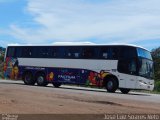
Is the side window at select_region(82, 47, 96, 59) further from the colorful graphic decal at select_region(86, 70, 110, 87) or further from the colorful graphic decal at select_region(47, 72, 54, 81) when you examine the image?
the colorful graphic decal at select_region(47, 72, 54, 81)

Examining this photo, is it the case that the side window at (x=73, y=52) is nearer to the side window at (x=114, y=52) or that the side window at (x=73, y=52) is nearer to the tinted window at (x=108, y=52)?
the tinted window at (x=108, y=52)

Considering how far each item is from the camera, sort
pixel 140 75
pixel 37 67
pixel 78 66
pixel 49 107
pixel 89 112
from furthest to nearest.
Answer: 1. pixel 37 67
2. pixel 78 66
3. pixel 140 75
4. pixel 49 107
5. pixel 89 112

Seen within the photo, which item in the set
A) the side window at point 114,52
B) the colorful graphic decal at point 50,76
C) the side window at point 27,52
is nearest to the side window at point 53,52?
the colorful graphic decal at point 50,76

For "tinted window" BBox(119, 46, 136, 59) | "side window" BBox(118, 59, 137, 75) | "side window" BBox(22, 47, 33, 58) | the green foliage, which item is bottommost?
"side window" BBox(118, 59, 137, 75)

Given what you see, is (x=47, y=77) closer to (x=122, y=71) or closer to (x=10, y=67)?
(x=10, y=67)

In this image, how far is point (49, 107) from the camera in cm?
1522

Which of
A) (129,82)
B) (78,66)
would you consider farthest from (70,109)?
(78,66)

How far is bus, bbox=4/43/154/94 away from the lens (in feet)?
100

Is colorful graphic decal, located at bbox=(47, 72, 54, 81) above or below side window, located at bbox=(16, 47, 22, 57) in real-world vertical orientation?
below

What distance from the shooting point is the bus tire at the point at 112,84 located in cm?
3103

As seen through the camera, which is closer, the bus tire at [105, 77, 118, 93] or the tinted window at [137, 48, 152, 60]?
the tinted window at [137, 48, 152, 60]

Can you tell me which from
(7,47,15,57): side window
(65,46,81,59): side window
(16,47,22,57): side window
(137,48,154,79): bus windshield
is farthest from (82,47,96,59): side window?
(7,47,15,57): side window

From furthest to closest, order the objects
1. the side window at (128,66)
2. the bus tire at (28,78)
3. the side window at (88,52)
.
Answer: the bus tire at (28,78) < the side window at (88,52) < the side window at (128,66)

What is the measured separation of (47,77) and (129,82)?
7.26m
